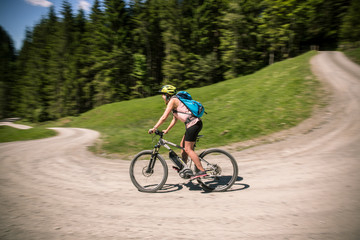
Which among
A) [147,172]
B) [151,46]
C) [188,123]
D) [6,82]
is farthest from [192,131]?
[6,82]

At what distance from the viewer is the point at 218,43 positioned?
54.1 meters

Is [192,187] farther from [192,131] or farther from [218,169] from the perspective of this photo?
[192,131]

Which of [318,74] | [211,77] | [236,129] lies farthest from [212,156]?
[211,77]

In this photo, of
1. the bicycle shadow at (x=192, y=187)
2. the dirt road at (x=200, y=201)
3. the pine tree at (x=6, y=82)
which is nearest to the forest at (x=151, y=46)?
the pine tree at (x=6, y=82)

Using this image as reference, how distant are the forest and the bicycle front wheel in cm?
4256

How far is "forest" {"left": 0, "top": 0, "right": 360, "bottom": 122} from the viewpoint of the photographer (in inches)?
1847

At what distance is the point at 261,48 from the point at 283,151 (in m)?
50.2

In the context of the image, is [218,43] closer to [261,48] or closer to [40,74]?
[261,48]

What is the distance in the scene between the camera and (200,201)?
15.5ft

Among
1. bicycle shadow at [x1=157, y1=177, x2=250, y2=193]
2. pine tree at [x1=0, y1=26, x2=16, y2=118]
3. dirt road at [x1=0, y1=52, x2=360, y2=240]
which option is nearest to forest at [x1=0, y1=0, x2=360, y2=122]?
pine tree at [x1=0, y1=26, x2=16, y2=118]

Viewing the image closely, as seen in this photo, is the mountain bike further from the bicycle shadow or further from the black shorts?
the black shorts

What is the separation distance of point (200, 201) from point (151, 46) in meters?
57.2

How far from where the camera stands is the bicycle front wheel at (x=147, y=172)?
546 cm

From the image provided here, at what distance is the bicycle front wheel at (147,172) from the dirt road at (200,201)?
0.79 ft
